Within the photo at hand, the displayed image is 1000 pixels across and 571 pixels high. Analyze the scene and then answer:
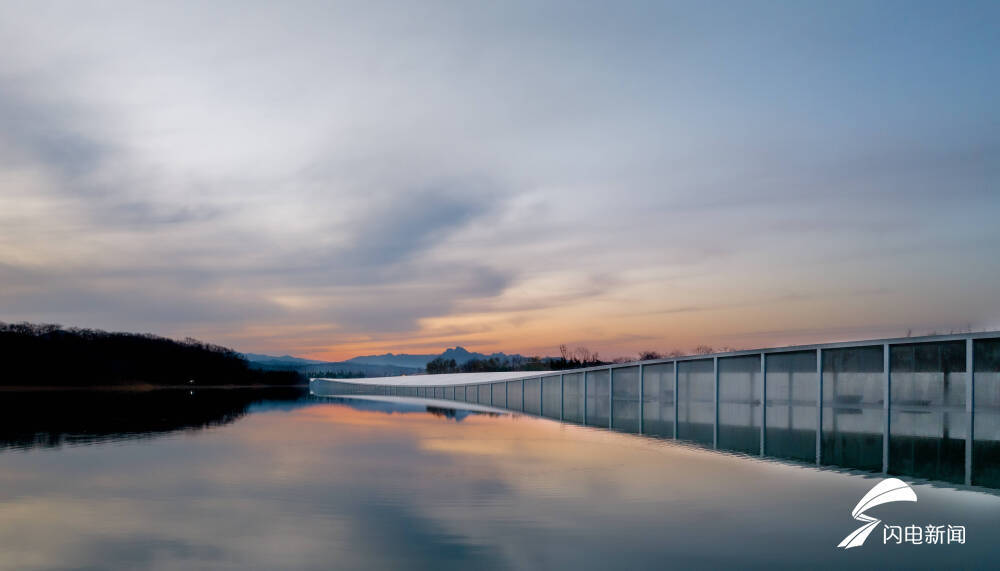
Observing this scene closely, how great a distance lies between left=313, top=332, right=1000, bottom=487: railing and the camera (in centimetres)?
1702

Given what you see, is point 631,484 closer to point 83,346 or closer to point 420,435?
point 420,435

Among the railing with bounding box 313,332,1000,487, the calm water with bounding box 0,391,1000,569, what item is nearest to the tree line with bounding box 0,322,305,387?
the railing with bounding box 313,332,1000,487

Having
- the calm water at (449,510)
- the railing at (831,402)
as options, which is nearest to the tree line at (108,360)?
the railing at (831,402)

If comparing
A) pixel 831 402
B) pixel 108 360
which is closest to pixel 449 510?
pixel 831 402

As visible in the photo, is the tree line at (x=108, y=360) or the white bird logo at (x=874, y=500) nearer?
the white bird logo at (x=874, y=500)

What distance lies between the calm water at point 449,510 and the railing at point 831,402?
11.9 ft

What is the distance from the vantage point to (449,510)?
31.4ft

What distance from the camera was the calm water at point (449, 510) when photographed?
7.27 meters

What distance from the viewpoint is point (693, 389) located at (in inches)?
1877

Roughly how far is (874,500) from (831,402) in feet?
115

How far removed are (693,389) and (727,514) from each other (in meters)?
40.0

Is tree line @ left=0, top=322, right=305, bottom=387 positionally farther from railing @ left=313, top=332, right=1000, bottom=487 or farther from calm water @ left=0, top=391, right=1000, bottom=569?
calm water @ left=0, top=391, right=1000, bottom=569

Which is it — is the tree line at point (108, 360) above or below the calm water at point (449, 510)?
below

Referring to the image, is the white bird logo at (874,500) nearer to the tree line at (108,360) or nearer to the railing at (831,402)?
the railing at (831,402)
